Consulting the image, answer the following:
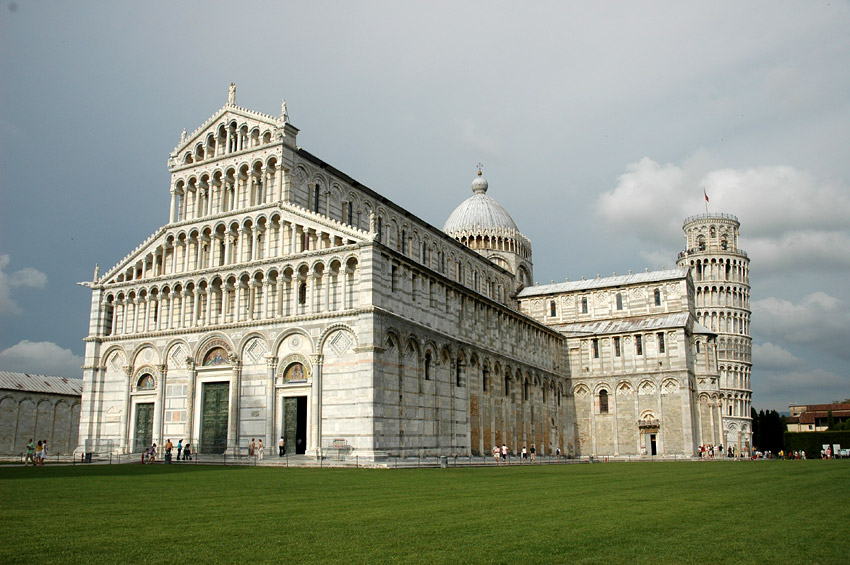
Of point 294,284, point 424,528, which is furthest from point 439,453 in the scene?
point 424,528

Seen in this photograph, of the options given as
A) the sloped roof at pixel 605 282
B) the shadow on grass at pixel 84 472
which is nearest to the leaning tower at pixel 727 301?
the sloped roof at pixel 605 282

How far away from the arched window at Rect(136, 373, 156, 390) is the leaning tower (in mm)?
76011

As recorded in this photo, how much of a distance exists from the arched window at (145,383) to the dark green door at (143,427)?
102cm

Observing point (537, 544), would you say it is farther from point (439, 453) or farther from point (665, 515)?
point (439, 453)

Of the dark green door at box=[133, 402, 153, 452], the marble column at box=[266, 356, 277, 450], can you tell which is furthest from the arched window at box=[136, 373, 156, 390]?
the marble column at box=[266, 356, 277, 450]

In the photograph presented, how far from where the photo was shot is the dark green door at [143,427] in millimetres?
44191

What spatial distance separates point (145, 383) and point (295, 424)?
1196 cm

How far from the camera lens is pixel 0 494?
1645 centimetres

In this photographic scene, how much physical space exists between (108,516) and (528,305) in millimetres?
65053

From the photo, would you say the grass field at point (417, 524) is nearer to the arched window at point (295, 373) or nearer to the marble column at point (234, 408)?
the arched window at point (295, 373)

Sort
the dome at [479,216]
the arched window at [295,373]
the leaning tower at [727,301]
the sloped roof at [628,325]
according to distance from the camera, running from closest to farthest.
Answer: the arched window at [295,373], the sloped roof at [628,325], the dome at [479,216], the leaning tower at [727,301]

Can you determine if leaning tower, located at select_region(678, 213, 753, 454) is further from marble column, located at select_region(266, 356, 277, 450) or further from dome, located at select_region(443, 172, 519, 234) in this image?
marble column, located at select_region(266, 356, 277, 450)

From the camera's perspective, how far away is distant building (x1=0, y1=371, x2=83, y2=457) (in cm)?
5594

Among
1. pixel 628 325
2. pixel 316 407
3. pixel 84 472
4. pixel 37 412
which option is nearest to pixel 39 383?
pixel 37 412
